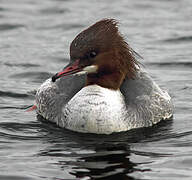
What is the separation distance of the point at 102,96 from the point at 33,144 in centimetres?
122

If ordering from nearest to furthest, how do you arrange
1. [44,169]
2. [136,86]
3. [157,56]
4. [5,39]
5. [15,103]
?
[44,169]
[136,86]
[15,103]
[157,56]
[5,39]

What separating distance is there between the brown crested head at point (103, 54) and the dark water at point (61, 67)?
856 mm

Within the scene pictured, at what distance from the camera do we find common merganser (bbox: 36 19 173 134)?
951 centimetres

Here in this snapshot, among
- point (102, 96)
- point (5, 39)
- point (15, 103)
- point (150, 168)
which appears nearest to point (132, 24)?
point (5, 39)

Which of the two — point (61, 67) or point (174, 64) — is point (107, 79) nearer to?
point (61, 67)

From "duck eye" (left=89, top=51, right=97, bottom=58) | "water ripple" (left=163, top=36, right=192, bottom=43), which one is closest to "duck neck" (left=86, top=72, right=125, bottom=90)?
"duck eye" (left=89, top=51, right=97, bottom=58)

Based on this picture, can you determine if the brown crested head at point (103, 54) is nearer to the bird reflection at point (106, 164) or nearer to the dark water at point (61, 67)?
the dark water at point (61, 67)

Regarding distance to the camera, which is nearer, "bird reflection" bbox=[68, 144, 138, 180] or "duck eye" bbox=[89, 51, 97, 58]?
"bird reflection" bbox=[68, 144, 138, 180]

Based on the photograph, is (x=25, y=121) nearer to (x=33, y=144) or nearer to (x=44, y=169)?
(x=33, y=144)

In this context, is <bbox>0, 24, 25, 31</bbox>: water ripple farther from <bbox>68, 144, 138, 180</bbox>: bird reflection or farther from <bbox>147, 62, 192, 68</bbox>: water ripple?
<bbox>68, 144, 138, 180</bbox>: bird reflection

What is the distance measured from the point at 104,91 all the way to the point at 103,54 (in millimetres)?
551

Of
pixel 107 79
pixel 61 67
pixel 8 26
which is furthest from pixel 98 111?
pixel 8 26

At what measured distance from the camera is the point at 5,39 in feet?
51.8

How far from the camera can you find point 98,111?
9.73 m
